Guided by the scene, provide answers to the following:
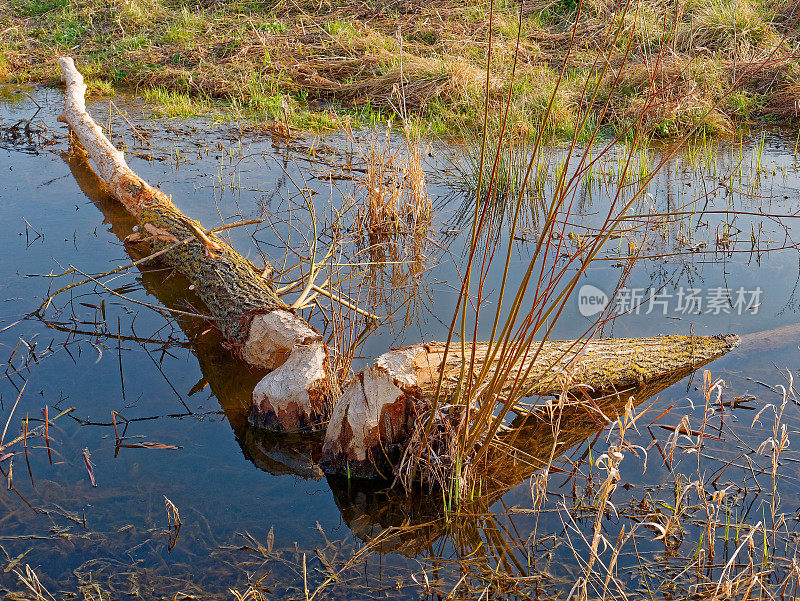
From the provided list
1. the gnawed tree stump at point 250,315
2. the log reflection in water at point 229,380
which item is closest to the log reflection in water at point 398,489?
the log reflection in water at point 229,380

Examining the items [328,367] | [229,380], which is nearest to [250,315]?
[229,380]

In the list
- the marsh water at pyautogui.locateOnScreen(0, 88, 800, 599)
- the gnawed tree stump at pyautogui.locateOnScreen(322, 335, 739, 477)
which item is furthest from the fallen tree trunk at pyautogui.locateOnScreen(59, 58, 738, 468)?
the marsh water at pyautogui.locateOnScreen(0, 88, 800, 599)

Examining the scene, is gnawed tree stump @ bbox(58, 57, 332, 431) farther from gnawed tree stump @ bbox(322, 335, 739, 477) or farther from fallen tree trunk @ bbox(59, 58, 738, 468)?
gnawed tree stump @ bbox(322, 335, 739, 477)

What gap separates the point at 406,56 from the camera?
26.7 feet

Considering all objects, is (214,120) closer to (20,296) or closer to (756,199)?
(20,296)

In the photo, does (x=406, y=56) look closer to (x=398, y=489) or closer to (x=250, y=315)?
(x=250, y=315)

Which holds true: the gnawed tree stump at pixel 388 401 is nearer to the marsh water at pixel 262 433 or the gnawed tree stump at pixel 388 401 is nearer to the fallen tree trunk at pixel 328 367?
the fallen tree trunk at pixel 328 367

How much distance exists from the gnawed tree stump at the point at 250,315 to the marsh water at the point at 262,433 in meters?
0.14

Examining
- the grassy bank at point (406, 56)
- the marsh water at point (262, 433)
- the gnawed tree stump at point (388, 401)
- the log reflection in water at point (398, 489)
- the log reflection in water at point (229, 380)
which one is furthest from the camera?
the grassy bank at point (406, 56)

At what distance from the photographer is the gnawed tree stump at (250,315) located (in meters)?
3.00

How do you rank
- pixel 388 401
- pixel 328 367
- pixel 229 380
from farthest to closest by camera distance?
pixel 229 380 → pixel 328 367 → pixel 388 401

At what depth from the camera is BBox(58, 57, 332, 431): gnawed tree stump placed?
3.00 m

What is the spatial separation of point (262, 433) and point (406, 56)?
6.20m

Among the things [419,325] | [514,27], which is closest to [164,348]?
[419,325]
